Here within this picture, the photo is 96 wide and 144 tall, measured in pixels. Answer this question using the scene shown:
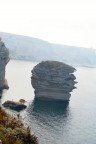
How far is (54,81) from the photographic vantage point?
398 ft

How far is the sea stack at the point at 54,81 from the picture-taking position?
120 metres

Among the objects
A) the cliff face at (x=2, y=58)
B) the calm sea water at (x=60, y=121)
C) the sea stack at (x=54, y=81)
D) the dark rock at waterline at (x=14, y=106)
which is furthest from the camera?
the cliff face at (x=2, y=58)

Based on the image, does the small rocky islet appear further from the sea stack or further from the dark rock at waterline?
the sea stack

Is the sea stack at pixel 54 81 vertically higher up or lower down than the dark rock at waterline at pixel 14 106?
higher up

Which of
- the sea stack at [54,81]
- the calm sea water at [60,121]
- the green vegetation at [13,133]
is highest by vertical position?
the green vegetation at [13,133]

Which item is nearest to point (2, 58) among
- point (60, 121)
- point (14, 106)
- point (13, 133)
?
point (14, 106)

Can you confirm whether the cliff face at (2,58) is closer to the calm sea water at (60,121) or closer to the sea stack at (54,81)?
the calm sea water at (60,121)

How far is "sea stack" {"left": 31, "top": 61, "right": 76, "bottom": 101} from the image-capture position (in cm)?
12019

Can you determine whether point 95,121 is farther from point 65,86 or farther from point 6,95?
point 6,95

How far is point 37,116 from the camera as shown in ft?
298

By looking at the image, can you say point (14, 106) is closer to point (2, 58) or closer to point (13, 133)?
point (2, 58)

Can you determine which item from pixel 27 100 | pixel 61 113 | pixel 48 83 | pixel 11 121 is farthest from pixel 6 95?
pixel 11 121

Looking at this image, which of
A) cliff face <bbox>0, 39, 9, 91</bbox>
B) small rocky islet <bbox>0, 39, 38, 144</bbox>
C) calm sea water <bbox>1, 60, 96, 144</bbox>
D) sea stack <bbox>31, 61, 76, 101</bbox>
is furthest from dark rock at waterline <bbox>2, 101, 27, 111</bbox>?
small rocky islet <bbox>0, 39, 38, 144</bbox>

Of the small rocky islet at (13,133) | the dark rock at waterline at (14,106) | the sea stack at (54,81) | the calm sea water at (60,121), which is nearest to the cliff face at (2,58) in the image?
the calm sea water at (60,121)
